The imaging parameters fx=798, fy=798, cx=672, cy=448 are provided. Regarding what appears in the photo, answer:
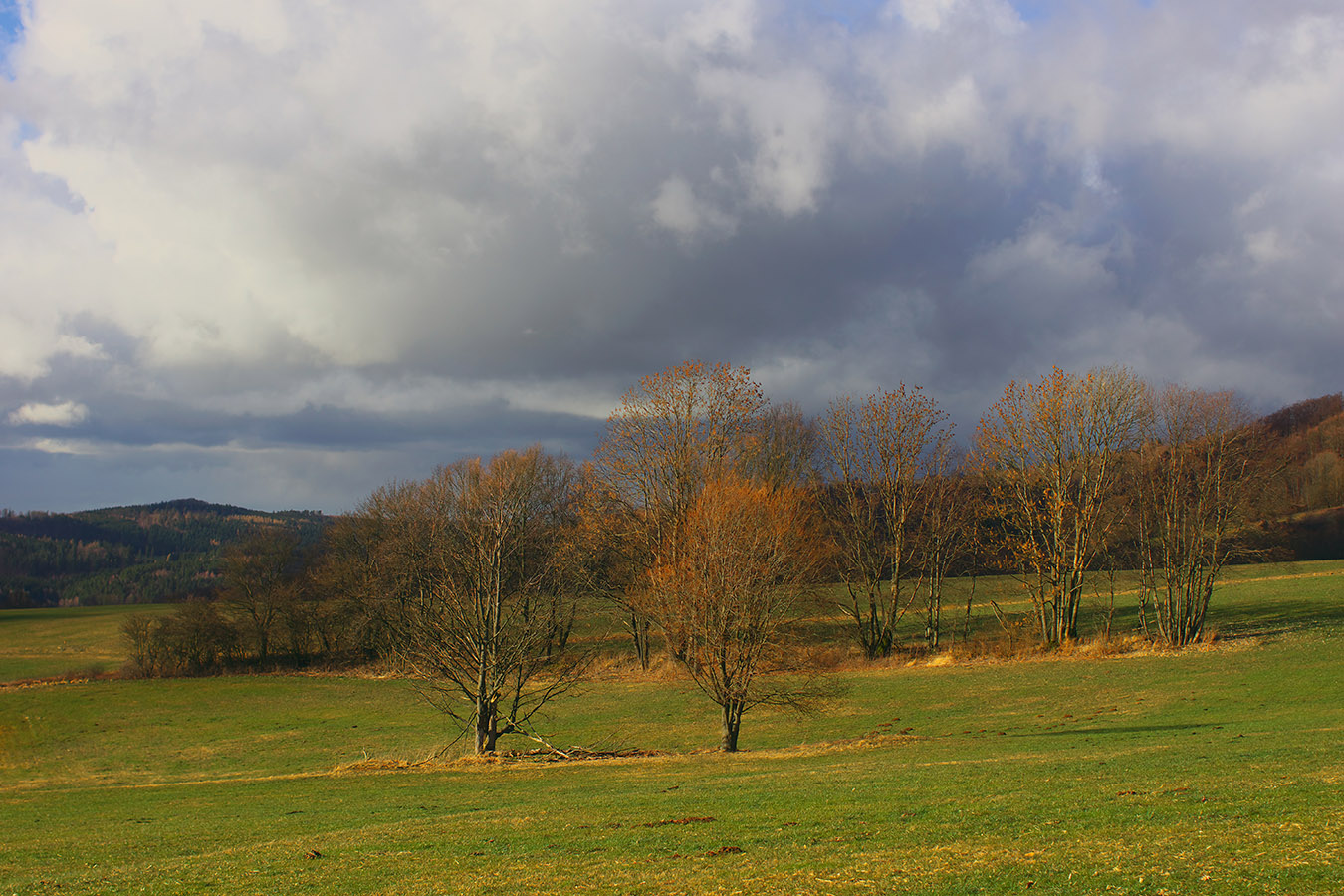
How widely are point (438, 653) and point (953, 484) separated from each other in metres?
39.4

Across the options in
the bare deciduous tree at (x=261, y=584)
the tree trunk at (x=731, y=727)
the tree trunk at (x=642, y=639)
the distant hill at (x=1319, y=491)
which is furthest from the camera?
the distant hill at (x=1319, y=491)

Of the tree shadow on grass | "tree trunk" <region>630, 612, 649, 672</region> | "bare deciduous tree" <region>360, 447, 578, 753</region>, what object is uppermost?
"bare deciduous tree" <region>360, 447, 578, 753</region>

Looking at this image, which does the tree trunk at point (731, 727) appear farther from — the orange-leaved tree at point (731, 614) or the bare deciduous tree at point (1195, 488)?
the bare deciduous tree at point (1195, 488)

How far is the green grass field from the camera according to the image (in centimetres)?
1022

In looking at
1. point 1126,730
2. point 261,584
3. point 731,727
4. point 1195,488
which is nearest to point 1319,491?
point 1195,488

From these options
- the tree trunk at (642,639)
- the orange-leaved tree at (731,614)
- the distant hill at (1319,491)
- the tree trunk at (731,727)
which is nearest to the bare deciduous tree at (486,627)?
the orange-leaved tree at (731,614)

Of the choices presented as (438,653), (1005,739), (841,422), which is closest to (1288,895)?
(1005,739)

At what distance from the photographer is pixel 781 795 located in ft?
55.7

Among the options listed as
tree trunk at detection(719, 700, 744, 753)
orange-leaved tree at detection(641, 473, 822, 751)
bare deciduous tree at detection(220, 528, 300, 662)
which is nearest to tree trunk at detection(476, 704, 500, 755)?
orange-leaved tree at detection(641, 473, 822, 751)

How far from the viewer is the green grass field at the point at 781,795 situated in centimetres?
1022

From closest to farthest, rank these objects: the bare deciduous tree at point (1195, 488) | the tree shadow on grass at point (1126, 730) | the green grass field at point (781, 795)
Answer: the green grass field at point (781, 795) → the tree shadow on grass at point (1126, 730) → the bare deciduous tree at point (1195, 488)

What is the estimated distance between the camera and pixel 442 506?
65.1 m

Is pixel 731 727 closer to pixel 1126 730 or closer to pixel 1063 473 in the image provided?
pixel 1126 730

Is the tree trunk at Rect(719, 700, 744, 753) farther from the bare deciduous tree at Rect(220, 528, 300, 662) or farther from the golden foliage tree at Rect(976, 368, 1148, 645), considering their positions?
the bare deciduous tree at Rect(220, 528, 300, 662)
